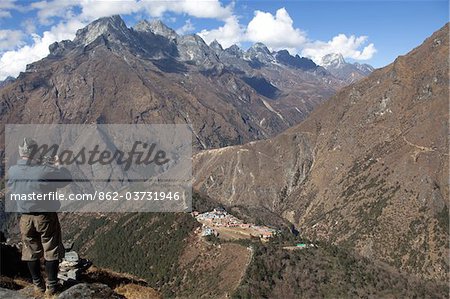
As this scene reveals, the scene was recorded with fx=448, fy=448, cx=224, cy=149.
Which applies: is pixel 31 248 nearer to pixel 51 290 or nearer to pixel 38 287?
pixel 38 287

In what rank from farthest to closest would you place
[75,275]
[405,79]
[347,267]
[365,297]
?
[405,79] → [347,267] → [365,297] → [75,275]

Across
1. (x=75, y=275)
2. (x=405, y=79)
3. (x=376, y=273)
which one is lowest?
(x=376, y=273)

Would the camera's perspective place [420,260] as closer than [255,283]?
No

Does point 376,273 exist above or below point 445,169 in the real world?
below

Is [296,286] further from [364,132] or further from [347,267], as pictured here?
[364,132]

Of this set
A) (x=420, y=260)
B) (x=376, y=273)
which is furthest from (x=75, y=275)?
(x=420, y=260)

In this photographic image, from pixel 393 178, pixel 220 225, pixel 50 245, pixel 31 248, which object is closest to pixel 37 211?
pixel 50 245
